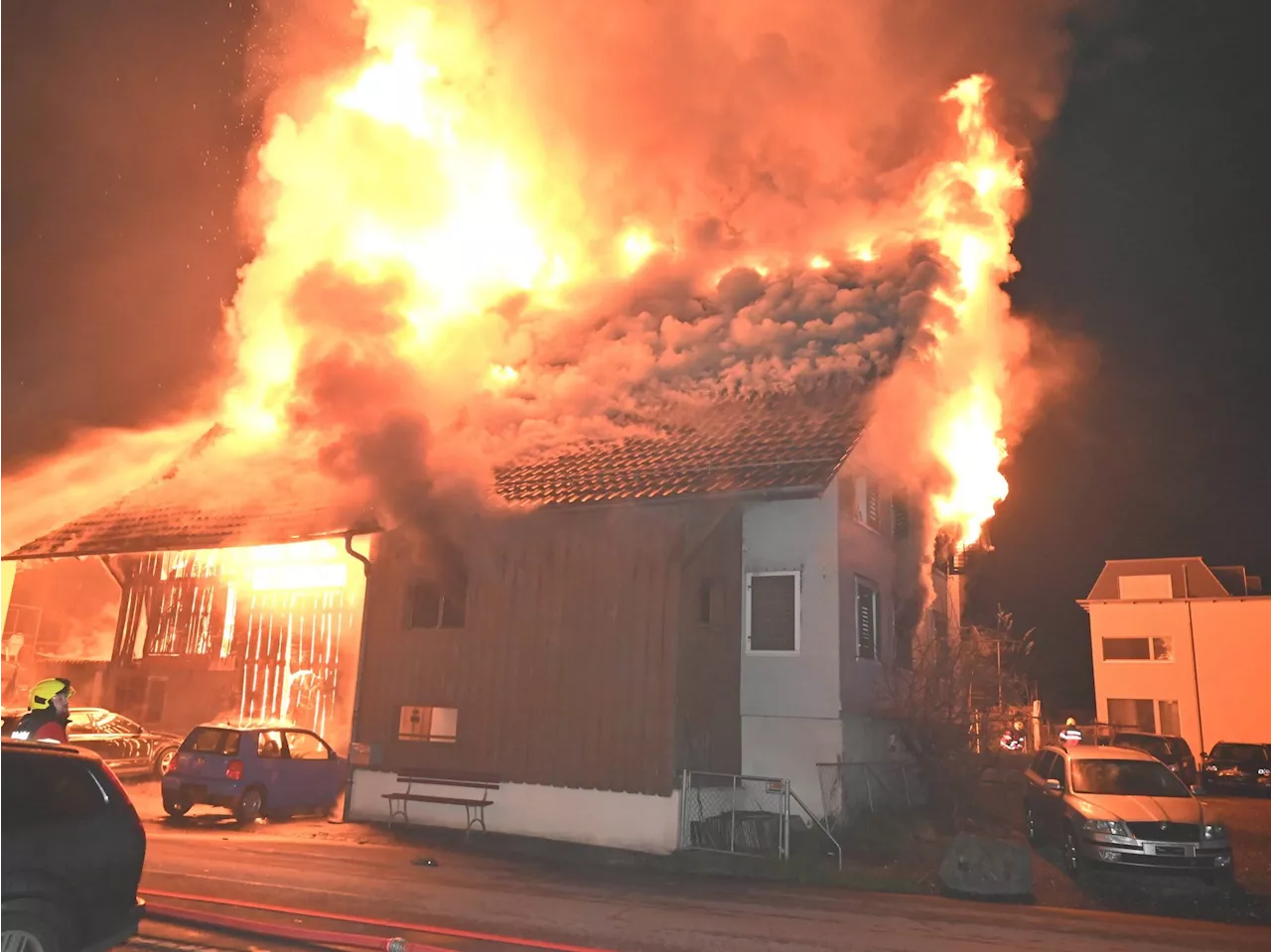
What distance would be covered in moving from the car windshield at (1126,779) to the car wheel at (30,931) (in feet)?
36.9

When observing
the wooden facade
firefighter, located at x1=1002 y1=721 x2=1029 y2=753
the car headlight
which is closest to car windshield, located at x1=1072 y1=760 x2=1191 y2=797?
the car headlight

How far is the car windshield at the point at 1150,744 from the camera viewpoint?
23312 millimetres

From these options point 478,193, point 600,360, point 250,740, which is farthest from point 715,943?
point 478,193

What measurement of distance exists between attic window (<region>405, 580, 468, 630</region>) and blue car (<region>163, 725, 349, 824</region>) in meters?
2.66

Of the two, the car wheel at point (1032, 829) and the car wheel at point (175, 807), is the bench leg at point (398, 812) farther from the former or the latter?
the car wheel at point (1032, 829)

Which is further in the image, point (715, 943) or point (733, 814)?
point (733, 814)

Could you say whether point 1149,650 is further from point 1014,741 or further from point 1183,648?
point 1014,741

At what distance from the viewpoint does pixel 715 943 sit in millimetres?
7492

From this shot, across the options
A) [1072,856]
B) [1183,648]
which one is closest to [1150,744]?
[1183,648]

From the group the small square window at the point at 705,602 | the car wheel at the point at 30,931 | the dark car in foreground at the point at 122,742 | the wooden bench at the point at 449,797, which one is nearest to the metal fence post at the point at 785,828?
the small square window at the point at 705,602

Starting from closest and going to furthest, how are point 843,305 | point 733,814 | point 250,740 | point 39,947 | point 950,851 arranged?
point 39,947
point 950,851
point 733,814
point 250,740
point 843,305

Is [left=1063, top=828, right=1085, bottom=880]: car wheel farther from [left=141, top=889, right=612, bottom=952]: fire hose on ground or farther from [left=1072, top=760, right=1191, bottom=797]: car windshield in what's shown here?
[left=141, top=889, right=612, bottom=952]: fire hose on ground

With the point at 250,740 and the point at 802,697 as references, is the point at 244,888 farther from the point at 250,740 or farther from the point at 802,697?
the point at 802,697

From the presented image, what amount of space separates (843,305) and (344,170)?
10.3 meters
